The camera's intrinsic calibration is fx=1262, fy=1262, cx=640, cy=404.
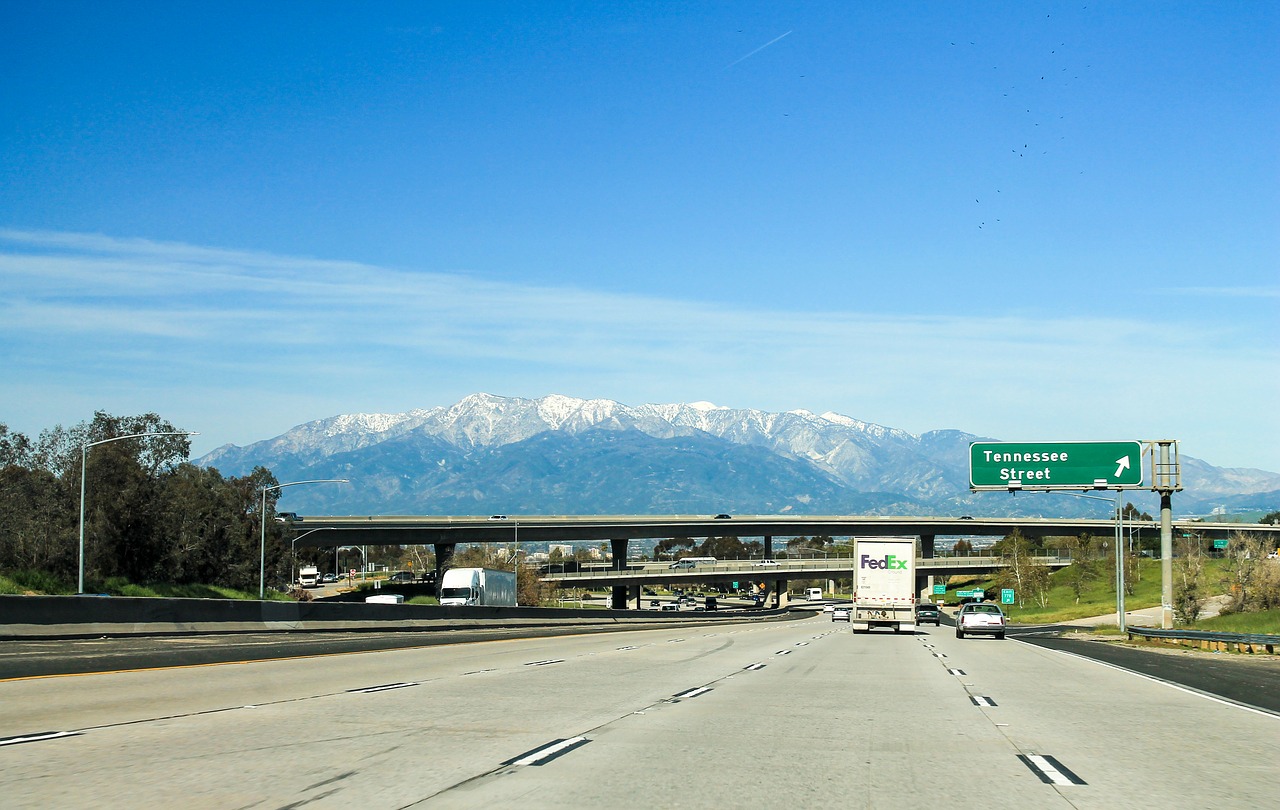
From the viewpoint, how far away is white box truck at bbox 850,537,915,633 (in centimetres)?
5188

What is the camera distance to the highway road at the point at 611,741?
32.6ft

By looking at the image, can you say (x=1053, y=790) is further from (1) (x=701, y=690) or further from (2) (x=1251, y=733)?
(1) (x=701, y=690)

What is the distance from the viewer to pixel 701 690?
20422 millimetres

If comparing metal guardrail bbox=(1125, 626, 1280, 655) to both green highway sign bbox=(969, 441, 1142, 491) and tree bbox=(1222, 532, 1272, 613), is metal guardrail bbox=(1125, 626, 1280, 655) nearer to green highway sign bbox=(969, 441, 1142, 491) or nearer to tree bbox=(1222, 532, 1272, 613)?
green highway sign bbox=(969, 441, 1142, 491)

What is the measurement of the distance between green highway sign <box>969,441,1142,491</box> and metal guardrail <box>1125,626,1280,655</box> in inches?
302

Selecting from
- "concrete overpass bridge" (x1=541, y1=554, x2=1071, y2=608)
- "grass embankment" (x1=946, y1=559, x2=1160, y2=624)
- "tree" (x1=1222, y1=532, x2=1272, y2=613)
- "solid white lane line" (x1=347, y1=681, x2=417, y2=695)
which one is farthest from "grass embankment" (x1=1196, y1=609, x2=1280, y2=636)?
"concrete overpass bridge" (x1=541, y1=554, x2=1071, y2=608)

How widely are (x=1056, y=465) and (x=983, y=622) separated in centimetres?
996

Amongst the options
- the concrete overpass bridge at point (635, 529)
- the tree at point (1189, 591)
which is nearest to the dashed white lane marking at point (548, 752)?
the tree at point (1189, 591)

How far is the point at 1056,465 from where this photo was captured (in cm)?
5712

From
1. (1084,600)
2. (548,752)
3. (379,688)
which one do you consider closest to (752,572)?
(1084,600)

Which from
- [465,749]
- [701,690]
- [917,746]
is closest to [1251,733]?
[917,746]

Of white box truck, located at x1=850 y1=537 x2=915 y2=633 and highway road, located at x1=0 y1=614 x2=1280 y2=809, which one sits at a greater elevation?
highway road, located at x1=0 y1=614 x2=1280 y2=809

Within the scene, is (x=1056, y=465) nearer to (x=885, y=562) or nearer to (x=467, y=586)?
(x=885, y=562)

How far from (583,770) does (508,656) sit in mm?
20223
